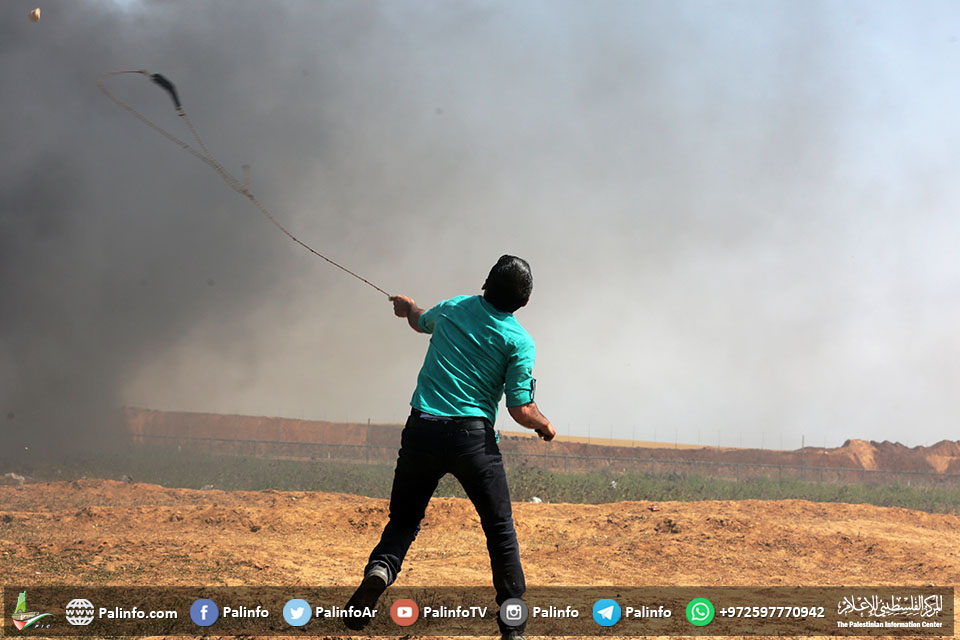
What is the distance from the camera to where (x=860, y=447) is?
5700 cm

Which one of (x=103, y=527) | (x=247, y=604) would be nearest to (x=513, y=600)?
(x=247, y=604)

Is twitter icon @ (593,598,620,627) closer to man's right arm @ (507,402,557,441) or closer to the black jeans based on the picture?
the black jeans

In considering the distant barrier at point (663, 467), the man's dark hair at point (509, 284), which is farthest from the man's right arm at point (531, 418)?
the distant barrier at point (663, 467)

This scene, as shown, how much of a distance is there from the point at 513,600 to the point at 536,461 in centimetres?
4233

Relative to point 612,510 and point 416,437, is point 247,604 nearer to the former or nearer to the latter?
point 416,437

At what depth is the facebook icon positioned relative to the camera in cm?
448

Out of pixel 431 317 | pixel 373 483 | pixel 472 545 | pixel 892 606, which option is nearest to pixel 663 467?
pixel 373 483

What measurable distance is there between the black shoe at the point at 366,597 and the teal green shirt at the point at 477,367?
91cm

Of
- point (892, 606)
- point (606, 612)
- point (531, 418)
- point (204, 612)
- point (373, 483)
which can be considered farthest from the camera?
point (373, 483)

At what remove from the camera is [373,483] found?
21.9 metres

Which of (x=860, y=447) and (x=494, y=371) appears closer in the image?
(x=494, y=371)

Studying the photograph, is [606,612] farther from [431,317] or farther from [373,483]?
[373,483]

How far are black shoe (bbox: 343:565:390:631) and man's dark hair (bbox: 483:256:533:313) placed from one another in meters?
1.58

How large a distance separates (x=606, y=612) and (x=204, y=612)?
2721mm
